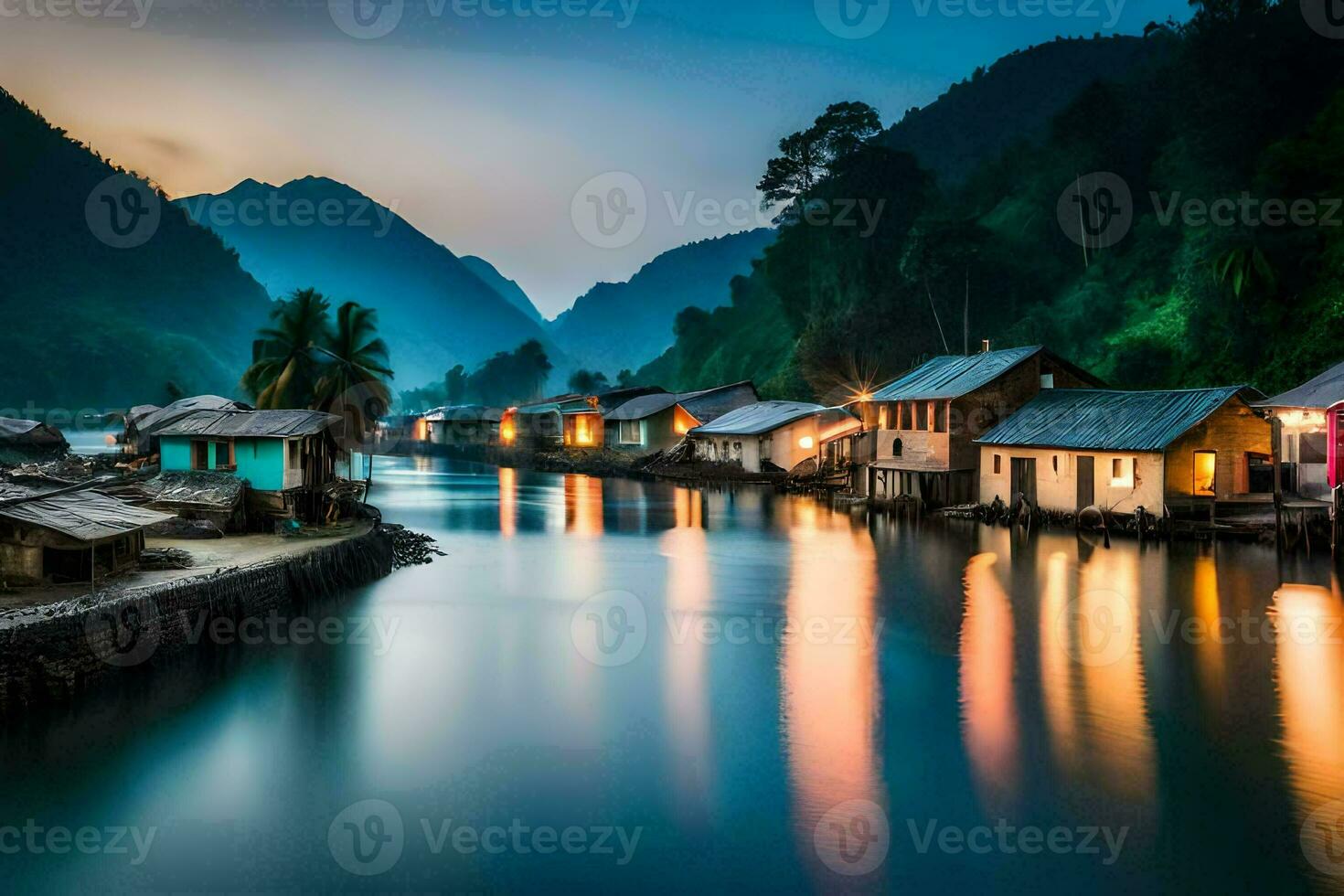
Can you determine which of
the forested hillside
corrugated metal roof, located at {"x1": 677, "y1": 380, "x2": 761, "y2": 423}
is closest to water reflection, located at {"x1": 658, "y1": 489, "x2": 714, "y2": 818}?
the forested hillside

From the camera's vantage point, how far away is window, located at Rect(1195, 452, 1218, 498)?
30609 mm

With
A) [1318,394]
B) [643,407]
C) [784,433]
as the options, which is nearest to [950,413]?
[1318,394]

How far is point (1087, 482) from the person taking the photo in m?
32.4

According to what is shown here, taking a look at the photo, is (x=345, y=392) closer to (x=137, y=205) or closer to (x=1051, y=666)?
(x=1051, y=666)

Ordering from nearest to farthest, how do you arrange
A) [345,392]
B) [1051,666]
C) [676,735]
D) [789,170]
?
[676,735] → [1051,666] → [345,392] → [789,170]

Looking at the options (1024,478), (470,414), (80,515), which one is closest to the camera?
(80,515)

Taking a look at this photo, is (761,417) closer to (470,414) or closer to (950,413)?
(950,413)

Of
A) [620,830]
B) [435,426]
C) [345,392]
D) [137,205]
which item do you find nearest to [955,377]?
[345,392]

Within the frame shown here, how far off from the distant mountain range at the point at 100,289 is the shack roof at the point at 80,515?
93.5 metres

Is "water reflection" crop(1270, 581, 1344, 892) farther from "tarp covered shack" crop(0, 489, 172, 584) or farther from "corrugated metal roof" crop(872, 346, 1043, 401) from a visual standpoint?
"tarp covered shack" crop(0, 489, 172, 584)

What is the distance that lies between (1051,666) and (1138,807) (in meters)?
6.24

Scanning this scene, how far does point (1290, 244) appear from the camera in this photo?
38312 millimetres

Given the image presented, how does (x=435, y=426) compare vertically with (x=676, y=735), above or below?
above

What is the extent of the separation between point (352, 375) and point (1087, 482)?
3156 cm
